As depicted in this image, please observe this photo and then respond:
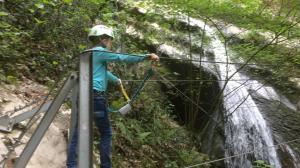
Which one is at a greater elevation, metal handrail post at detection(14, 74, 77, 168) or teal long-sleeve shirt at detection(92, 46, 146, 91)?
teal long-sleeve shirt at detection(92, 46, 146, 91)

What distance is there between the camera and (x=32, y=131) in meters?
5.52

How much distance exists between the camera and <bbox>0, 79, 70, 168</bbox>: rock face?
494 centimetres

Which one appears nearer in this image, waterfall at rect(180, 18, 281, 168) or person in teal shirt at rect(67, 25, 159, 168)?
person in teal shirt at rect(67, 25, 159, 168)

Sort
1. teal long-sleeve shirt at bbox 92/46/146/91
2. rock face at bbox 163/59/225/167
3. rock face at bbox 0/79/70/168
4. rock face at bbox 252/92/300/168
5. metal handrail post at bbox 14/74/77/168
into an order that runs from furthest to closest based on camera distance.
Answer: rock face at bbox 163/59/225/167
rock face at bbox 252/92/300/168
rock face at bbox 0/79/70/168
teal long-sleeve shirt at bbox 92/46/146/91
metal handrail post at bbox 14/74/77/168

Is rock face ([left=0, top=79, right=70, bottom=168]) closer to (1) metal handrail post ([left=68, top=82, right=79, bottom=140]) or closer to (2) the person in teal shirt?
(2) the person in teal shirt

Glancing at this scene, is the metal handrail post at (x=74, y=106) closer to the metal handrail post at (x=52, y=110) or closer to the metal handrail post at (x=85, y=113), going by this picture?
the metal handrail post at (x=52, y=110)

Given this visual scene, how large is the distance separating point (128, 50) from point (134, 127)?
1.60 m

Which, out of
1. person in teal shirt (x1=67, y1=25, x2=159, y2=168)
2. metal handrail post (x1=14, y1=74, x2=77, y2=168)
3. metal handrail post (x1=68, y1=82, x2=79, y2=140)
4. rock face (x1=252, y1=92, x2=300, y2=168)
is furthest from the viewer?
rock face (x1=252, y1=92, x2=300, y2=168)

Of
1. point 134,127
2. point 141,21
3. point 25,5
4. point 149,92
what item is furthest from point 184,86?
point 25,5

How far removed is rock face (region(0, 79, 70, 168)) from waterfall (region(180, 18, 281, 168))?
11.9ft

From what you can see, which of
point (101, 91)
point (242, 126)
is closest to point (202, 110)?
point (242, 126)

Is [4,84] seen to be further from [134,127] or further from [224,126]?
[224,126]

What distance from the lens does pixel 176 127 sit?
852 centimetres

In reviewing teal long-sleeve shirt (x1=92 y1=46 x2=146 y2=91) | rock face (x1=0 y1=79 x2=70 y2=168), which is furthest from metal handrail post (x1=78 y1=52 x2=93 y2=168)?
rock face (x1=0 y1=79 x2=70 y2=168)
